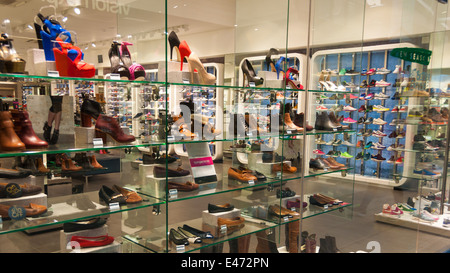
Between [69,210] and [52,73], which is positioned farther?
[69,210]

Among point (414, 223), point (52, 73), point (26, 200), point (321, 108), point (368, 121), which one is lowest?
point (414, 223)

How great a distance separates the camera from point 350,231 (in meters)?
4.64

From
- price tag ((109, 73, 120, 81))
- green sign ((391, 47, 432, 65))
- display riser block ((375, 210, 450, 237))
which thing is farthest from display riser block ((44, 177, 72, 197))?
display riser block ((375, 210, 450, 237))

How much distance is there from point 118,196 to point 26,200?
1.91ft

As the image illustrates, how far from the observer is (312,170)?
379 cm

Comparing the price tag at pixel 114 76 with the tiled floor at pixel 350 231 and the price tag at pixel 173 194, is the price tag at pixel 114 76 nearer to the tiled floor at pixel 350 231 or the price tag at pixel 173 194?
the tiled floor at pixel 350 231

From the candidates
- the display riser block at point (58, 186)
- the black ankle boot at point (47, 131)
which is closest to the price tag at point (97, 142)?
the black ankle boot at point (47, 131)

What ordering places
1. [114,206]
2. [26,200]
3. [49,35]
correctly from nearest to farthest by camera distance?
[49,35]
[26,200]
[114,206]

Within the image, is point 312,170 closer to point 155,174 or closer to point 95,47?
point 155,174

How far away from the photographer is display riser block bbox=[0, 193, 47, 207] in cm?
199

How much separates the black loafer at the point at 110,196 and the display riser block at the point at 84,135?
461mm

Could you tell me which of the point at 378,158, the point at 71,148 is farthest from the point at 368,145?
the point at 71,148

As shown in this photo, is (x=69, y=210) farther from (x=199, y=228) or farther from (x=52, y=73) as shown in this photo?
(x=199, y=228)
